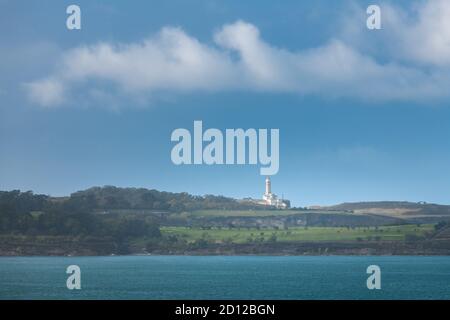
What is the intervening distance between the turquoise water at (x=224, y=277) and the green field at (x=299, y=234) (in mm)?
2662

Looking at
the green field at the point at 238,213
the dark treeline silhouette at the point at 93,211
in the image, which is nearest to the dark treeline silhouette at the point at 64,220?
the dark treeline silhouette at the point at 93,211

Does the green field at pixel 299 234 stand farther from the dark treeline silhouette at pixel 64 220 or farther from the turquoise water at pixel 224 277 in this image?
the dark treeline silhouette at pixel 64 220

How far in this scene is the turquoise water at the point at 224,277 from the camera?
64.0 m

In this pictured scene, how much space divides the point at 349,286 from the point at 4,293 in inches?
1118

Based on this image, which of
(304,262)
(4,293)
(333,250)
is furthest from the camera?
(333,250)

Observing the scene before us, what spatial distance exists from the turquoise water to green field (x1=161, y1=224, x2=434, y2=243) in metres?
2.66

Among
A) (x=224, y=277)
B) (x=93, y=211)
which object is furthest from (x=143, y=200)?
(x=224, y=277)

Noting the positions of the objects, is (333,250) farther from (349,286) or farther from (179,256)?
(349,286)

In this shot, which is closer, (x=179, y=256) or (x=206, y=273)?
(x=206, y=273)

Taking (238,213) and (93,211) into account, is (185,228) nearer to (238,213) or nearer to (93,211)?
(238,213)

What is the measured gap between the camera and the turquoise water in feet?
210

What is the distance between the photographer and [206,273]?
8469cm
